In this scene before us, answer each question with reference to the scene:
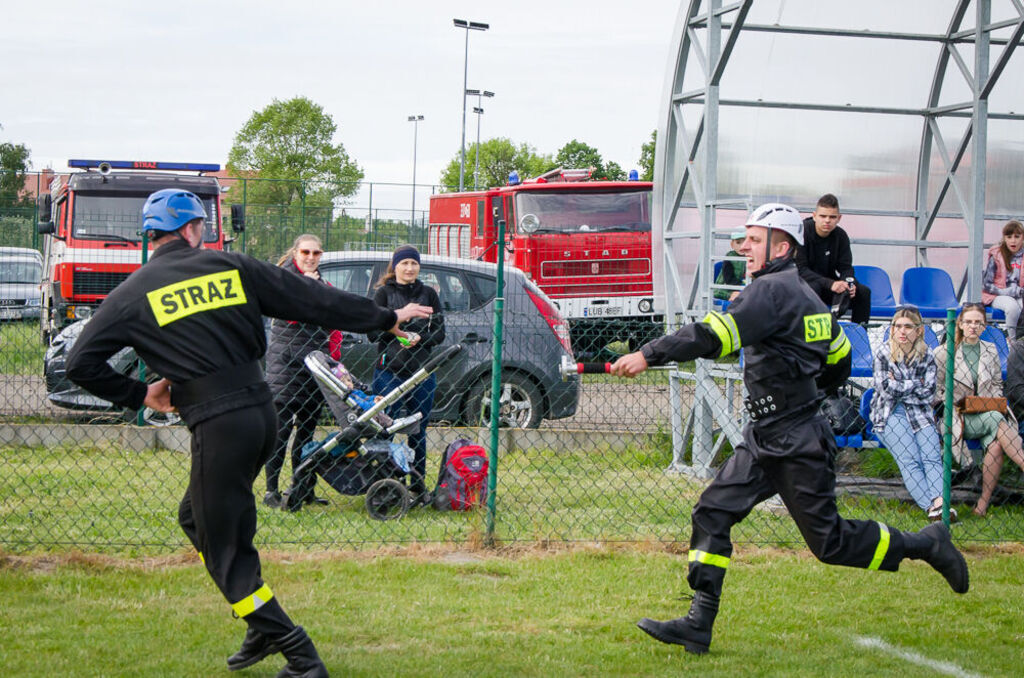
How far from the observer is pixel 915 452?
8.00 meters

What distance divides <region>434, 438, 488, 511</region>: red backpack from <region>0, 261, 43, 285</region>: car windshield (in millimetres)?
9543

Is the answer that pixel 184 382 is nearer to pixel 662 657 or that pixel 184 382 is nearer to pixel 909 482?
pixel 662 657

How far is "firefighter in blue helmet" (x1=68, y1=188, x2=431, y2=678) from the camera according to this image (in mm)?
4254

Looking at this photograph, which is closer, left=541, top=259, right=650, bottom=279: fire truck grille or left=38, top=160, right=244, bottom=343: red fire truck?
left=38, top=160, right=244, bottom=343: red fire truck

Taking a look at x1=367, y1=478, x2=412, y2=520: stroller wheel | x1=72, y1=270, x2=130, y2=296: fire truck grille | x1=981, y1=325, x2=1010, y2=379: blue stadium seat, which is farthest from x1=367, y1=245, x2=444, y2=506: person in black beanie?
x1=72, y1=270, x2=130, y2=296: fire truck grille

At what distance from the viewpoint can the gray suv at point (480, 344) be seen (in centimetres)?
960

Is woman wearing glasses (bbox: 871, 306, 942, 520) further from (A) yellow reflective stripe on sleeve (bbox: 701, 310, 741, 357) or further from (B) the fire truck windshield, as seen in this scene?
(B) the fire truck windshield

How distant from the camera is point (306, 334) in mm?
7629

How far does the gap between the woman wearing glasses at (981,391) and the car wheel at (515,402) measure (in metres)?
3.41

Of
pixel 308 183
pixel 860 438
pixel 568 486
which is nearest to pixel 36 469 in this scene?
pixel 568 486

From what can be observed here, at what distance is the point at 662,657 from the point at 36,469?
5701 millimetres

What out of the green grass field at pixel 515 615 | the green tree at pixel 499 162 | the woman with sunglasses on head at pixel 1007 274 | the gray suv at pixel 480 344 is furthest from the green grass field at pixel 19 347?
the green tree at pixel 499 162

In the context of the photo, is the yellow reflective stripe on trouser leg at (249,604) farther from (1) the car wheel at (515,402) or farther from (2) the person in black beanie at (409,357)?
(1) the car wheel at (515,402)

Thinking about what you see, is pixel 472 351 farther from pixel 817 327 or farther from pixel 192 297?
pixel 192 297
